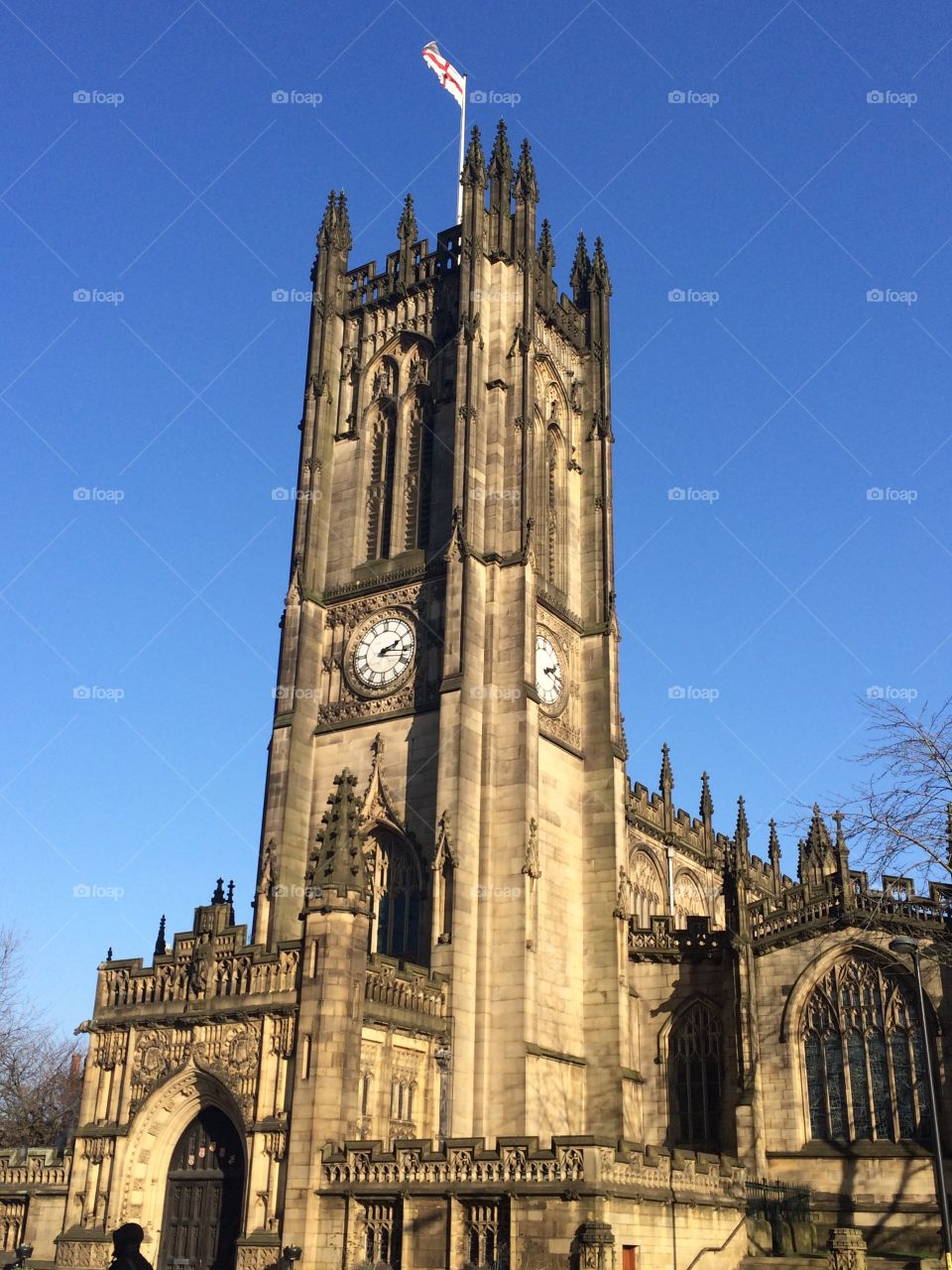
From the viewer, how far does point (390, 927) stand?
39656 millimetres

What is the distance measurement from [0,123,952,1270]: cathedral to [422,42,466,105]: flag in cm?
364

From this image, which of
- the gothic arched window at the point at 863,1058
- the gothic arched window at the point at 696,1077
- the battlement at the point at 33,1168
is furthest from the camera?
the gothic arched window at the point at 696,1077

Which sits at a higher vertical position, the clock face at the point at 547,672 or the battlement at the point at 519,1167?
the clock face at the point at 547,672

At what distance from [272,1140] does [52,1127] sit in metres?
34.6

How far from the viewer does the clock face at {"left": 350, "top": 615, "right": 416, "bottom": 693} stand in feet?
142

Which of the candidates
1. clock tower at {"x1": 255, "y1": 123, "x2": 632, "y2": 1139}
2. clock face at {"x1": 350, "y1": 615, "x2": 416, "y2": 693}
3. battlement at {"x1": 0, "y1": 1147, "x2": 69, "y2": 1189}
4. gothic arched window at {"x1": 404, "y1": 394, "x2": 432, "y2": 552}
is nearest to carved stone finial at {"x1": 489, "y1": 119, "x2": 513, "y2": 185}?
clock tower at {"x1": 255, "y1": 123, "x2": 632, "y2": 1139}

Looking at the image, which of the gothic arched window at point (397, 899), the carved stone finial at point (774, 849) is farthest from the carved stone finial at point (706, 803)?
the gothic arched window at point (397, 899)

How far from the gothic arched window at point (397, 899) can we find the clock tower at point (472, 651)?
69mm

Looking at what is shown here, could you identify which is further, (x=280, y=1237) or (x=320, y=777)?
(x=320, y=777)

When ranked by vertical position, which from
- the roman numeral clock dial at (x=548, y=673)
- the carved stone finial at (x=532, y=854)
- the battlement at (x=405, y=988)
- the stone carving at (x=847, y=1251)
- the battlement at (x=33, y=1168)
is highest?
the roman numeral clock dial at (x=548, y=673)

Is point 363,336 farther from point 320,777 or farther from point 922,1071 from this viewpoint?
point 922,1071

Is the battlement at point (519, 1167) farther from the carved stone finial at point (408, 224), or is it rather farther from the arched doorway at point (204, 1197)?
the carved stone finial at point (408, 224)

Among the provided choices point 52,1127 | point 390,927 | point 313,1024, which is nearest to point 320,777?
point 390,927

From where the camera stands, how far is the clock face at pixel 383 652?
4325 cm
